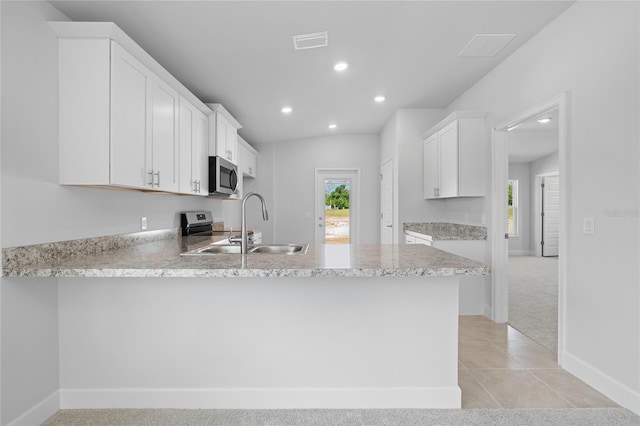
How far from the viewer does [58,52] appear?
74.9 inches

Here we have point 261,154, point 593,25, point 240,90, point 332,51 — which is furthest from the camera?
point 261,154

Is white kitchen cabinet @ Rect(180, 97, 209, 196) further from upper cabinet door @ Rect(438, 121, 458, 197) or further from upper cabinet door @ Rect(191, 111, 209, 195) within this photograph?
upper cabinet door @ Rect(438, 121, 458, 197)

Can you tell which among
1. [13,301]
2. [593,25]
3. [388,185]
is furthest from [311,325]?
[388,185]

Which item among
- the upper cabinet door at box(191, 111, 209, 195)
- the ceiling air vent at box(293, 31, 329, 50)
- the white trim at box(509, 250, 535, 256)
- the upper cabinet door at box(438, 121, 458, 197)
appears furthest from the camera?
the white trim at box(509, 250, 535, 256)

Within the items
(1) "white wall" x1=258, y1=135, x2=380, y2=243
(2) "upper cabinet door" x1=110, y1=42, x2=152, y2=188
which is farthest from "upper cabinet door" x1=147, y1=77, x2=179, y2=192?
(1) "white wall" x1=258, y1=135, x2=380, y2=243

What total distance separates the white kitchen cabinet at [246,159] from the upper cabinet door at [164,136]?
2.17 meters

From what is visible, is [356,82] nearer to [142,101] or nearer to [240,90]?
[240,90]

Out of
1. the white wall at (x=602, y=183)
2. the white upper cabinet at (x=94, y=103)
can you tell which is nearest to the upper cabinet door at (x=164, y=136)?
the white upper cabinet at (x=94, y=103)

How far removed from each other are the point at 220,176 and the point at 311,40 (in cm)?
165

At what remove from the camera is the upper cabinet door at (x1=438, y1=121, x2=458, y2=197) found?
12.2ft

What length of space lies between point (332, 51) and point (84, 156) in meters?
2.00

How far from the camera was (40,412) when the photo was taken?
1812 millimetres

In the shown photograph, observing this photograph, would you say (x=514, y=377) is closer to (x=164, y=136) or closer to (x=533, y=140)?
(x=164, y=136)

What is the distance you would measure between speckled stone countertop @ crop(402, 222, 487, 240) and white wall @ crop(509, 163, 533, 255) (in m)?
5.04
